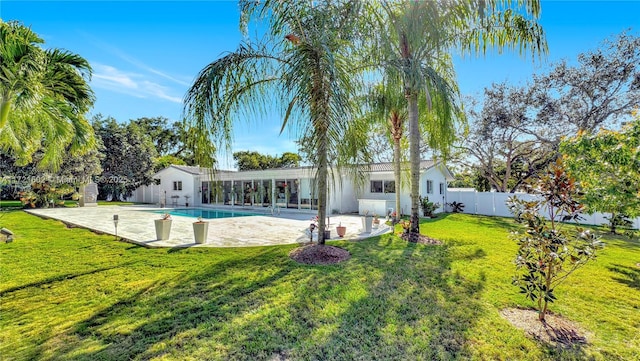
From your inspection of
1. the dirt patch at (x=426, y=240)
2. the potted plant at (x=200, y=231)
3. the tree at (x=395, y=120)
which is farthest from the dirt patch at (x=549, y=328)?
the potted plant at (x=200, y=231)

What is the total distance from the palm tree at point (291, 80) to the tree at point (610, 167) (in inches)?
213

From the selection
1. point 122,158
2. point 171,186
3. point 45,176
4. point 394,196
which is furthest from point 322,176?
point 122,158

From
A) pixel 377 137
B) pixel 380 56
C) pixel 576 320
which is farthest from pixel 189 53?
pixel 377 137

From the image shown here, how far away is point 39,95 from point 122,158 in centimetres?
2785

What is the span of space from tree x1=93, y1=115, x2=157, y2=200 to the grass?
25.5m

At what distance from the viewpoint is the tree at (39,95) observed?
6.16m

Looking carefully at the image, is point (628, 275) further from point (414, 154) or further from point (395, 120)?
point (395, 120)

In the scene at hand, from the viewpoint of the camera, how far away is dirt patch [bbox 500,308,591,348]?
3.72 meters

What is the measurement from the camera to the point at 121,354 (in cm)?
321

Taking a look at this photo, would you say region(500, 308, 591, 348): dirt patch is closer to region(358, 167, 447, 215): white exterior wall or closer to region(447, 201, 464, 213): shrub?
region(358, 167, 447, 215): white exterior wall

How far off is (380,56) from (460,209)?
17.5m

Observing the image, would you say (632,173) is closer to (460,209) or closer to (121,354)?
(121,354)

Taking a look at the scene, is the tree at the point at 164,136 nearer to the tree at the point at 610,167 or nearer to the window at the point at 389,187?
the window at the point at 389,187

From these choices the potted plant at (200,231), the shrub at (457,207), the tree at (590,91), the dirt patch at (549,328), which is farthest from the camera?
the shrub at (457,207)
